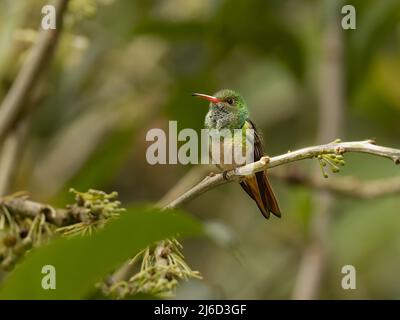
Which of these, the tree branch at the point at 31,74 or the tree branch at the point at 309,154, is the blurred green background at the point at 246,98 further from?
the tree branch at the point at 309,154

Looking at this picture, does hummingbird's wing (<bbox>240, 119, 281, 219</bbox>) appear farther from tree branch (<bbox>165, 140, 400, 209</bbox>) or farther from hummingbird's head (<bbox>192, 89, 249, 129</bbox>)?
tree branch (<bbox>165, 140, 400, 209</bbox>)

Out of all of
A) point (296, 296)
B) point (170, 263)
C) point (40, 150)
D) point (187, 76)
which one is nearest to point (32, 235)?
point (170, 263)

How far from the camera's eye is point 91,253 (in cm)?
137

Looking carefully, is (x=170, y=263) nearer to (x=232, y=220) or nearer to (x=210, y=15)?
(x=210, y=15)

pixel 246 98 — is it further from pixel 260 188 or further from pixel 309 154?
pixel 309 154

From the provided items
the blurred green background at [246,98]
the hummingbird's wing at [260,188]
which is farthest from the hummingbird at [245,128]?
the blurred green background at [246,98]

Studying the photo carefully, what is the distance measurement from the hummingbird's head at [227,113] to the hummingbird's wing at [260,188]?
0.02m

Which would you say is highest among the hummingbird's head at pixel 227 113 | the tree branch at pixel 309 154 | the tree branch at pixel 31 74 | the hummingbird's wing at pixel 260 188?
the tree branch at pixel 31 74

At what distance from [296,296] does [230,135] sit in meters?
1.09

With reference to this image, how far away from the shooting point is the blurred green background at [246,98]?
110 inches

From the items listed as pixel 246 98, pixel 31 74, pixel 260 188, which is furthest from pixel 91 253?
pixel 246 98

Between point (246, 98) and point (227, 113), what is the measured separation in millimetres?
2140

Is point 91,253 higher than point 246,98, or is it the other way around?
point 246,98

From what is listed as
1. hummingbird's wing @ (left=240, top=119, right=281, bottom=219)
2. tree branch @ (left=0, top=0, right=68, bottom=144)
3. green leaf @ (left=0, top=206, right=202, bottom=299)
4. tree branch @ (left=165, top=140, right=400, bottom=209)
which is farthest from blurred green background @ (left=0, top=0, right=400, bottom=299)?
tree branch @ (left=165, top=140, right=400, bottom=209)
